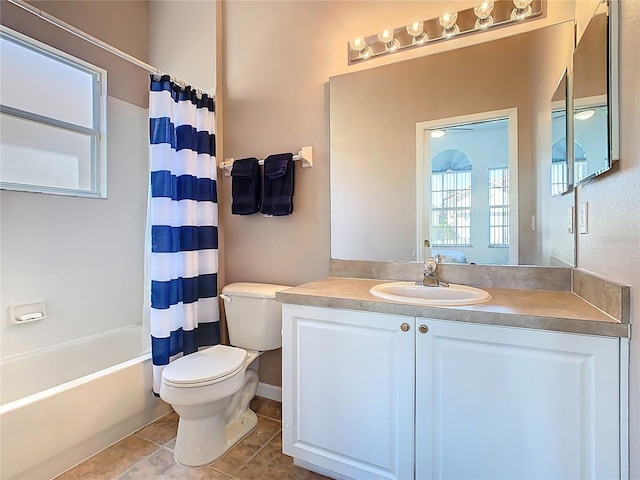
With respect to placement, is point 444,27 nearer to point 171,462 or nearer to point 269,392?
point 269,392

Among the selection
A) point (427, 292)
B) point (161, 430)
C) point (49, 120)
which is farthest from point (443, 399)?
point (49, 120)

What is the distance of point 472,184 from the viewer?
1646mm

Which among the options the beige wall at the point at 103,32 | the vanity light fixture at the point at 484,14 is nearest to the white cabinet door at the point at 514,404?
the vanity light fixture at the point at 484,14

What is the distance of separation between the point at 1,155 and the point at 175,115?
1041mm

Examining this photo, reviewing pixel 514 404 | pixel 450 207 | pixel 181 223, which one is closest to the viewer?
pixel 514 404

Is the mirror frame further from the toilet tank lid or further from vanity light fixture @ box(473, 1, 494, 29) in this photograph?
the toilet tank lid

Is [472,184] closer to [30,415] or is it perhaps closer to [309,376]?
[309,376]

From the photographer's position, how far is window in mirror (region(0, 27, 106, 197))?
2.02 metres

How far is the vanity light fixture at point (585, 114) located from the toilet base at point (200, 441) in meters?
2.03

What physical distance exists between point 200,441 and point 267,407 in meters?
0.57

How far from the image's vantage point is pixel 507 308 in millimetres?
1167

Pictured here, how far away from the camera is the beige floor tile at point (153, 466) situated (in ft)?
5.07

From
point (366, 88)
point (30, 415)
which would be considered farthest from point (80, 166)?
point (366, 88)

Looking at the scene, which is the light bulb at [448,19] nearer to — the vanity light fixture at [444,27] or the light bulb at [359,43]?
the vanity light fixture at [444,27]
